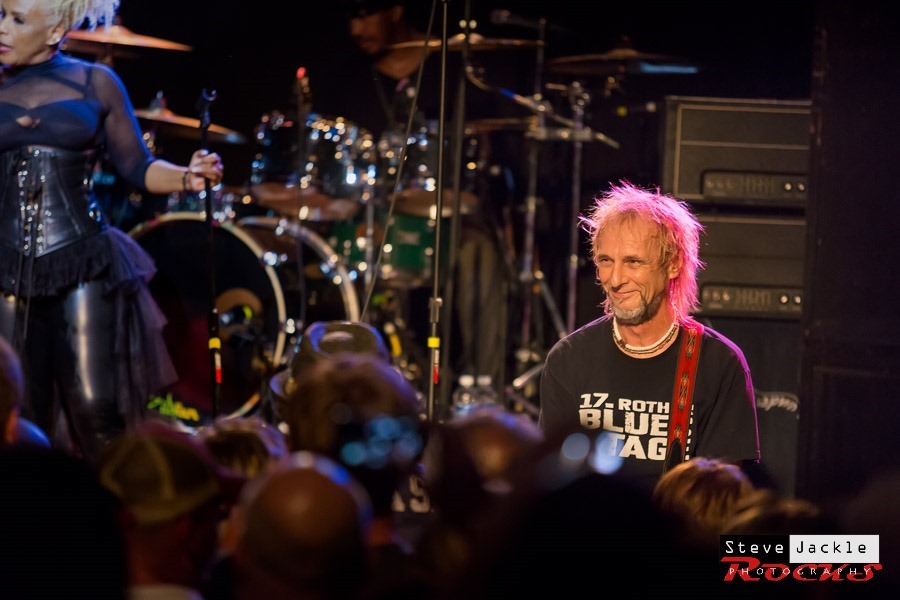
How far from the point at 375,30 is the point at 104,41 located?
2102 mm

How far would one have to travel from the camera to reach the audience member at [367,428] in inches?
79.4

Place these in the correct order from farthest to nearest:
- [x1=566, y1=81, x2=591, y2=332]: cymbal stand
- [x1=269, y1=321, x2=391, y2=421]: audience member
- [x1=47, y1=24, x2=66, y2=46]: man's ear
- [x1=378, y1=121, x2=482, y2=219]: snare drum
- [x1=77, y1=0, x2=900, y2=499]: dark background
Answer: [x1=77, y1=0, x2=900, y2=499]: dark background, [x1=566, y1=81, x2=591, y2=332]: cymbal stand, [x1=378, y1=121, x2=482, y2=219]: snare drum, [x1=47, y1=24, x2=66, y2=46]: man's ear, [x1=269, y1=321, x2=391, y2=421]: audience member

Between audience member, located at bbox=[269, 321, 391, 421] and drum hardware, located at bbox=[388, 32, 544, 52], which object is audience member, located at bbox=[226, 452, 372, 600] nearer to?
audience member, located at bbox=[269, 321, 391, 421]

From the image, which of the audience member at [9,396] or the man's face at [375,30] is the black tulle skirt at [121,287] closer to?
the audience member at [9,396]

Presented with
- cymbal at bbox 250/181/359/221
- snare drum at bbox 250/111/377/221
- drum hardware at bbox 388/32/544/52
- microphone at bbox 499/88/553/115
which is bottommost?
cymbal at bbox 250/181/359/221

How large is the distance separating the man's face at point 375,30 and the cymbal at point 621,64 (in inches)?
53.1

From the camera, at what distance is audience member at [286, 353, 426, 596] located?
6.61 ft

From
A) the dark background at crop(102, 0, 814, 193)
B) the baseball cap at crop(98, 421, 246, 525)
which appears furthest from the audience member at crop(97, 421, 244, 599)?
the dark background at crop(102, 0, 814, 193)

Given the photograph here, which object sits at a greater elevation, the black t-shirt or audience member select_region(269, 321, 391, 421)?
audience member select_region(269, 321, 391, 421)

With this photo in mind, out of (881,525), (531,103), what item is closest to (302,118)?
(531,103)

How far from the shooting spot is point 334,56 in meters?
9.16

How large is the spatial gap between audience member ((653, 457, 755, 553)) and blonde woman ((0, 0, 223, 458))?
2.59m

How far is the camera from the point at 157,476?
1900 mm

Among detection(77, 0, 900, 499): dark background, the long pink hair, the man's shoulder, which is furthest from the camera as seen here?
detection(77, 0, 900, 499): dark background
